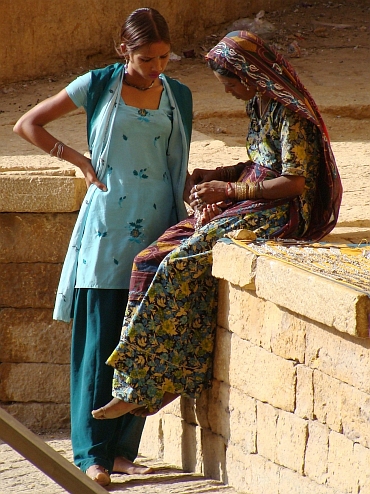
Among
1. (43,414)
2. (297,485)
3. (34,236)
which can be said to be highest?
(34,236)

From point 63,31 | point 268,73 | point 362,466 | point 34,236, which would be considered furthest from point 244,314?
point 63,31

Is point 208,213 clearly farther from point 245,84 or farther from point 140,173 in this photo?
point 245,84

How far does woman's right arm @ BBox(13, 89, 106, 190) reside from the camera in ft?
14.3

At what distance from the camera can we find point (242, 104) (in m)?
8.54

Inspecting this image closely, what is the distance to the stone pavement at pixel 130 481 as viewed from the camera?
4.64m

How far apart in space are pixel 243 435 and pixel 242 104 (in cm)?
459

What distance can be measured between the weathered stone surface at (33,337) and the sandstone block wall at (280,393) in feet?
4.30

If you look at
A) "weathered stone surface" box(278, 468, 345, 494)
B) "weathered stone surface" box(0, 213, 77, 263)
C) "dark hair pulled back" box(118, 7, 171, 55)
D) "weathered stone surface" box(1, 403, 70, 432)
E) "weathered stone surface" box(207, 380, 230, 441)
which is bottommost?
"weathered stone surface" box(1, 403, 70, 432)

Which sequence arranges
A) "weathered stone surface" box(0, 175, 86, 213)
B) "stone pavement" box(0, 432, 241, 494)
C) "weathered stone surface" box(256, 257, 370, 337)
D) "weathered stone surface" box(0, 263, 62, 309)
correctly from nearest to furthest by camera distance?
"weathered stone surface" box(256, 257, 370, 337), "stone pavement" box(0, 432, 241, 494), "weathered stone surface" box(0, 175, 86, 213), "weathered stone surface" box(0, 263, 62, 309)

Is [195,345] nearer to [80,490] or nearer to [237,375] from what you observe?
[237,375]

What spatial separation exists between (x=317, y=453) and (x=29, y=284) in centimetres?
267

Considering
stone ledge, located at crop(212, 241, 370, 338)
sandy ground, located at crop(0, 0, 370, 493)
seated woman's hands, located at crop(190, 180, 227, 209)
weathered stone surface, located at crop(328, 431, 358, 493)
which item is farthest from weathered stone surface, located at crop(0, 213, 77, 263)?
weathered stone surface, located at crop(328, 431, 358, 493)

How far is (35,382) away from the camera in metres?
6.20

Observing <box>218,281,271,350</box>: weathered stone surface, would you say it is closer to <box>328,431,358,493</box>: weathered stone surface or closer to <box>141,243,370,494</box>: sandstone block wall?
<box>141,243,370,494</box>: sandstone block wall
